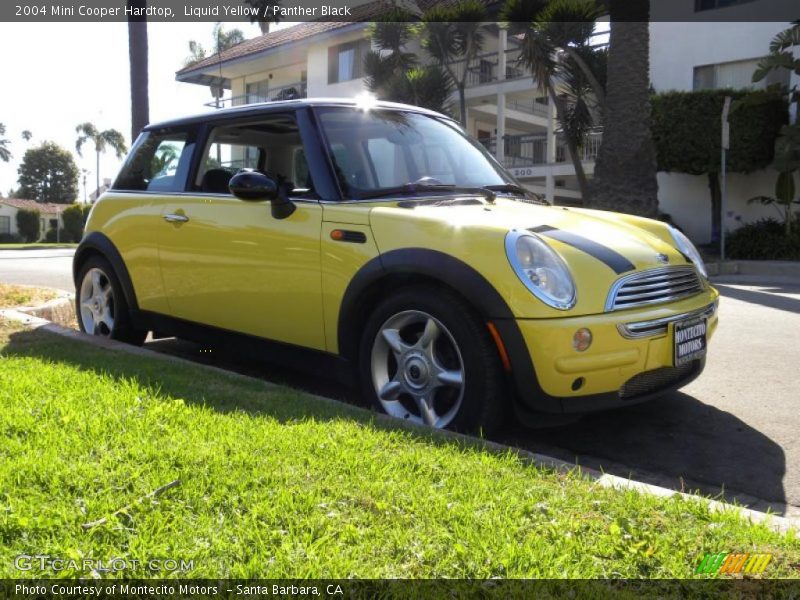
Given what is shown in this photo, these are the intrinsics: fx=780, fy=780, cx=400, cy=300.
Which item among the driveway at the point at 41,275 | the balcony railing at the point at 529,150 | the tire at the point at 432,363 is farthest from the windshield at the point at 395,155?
the balcony railing at the point at 529,150

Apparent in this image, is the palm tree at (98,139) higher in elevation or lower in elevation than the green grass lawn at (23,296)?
higher

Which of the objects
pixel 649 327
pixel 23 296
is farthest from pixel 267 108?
pixel 23 296

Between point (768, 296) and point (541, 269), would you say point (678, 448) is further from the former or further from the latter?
point (768, 296)

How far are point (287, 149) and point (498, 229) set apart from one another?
1.89 meters

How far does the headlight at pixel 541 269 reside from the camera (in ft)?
11.2

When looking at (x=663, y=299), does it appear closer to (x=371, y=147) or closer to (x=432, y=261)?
(x=432, y=261)

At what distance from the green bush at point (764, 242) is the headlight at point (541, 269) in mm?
14331

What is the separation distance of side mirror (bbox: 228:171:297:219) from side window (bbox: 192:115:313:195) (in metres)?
0.32

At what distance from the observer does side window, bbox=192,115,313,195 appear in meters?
4.80

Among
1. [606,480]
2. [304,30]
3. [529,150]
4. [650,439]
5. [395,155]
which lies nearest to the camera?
[606,480]

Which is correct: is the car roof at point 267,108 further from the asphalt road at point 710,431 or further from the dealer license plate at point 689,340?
the dealer license plate at point 689,340

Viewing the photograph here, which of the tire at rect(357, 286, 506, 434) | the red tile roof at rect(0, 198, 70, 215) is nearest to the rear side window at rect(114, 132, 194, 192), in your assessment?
the tire at rect(357, 286, 506, 434)

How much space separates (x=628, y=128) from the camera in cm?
1382

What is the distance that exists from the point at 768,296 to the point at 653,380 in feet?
22.3
